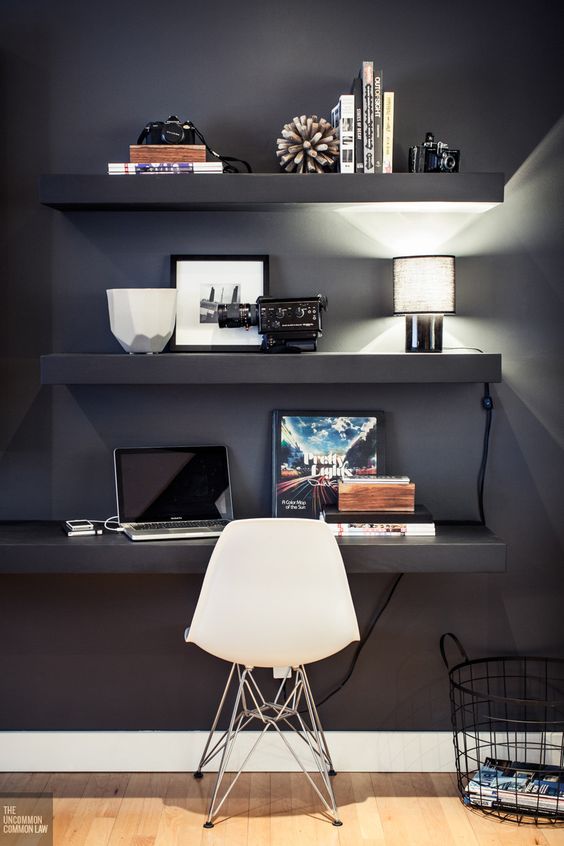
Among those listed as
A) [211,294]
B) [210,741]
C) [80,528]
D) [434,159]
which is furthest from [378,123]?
[210,741]

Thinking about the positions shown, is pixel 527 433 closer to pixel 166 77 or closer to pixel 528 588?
pixel 528 588

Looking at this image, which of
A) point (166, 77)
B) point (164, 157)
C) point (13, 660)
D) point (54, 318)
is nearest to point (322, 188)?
point (164, 157)

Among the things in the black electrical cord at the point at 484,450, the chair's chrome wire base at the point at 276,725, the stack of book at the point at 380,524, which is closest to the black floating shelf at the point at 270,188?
the black electrical cord at the point at 484,450

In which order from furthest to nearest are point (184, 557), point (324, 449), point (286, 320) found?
point (324, 449) → point (286, 320) → point (184, 557)

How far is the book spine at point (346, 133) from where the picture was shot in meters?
2.74

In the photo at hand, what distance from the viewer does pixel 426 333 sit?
9.45 ft

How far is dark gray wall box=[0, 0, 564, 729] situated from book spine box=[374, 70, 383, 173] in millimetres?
245

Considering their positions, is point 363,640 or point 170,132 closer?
point 170,132

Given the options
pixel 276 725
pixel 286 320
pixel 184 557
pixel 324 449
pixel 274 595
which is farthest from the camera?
pixel 324 449

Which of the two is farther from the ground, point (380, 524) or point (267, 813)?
point (380, 524)

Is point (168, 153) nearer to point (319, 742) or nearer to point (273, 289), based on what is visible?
point (273, 289)

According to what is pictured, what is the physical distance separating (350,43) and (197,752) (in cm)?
231

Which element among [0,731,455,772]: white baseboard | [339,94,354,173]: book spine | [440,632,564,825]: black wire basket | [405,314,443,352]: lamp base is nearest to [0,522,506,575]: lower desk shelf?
[440,632,564,825]: black wire basket

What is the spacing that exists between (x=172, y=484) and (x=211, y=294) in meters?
0.61
